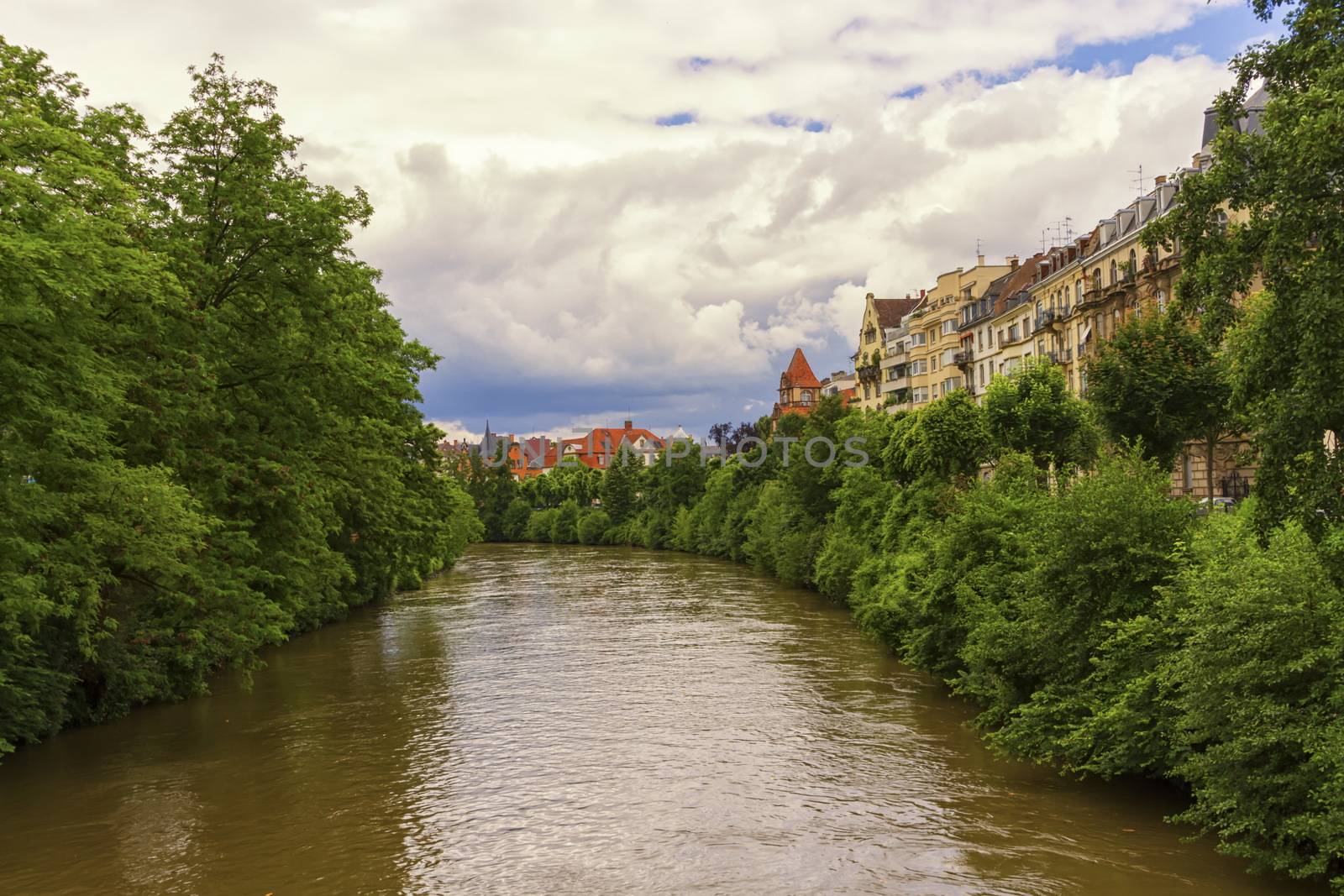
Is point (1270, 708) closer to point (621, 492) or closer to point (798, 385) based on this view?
point (621, 492)

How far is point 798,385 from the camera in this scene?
169m

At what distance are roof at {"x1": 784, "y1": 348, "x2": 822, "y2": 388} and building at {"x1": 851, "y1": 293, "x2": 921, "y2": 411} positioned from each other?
60203 mm

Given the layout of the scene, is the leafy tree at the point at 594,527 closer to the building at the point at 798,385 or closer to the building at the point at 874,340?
the building at the point at 874,340

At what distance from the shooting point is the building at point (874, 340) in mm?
99062

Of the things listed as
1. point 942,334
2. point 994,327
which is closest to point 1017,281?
point 994,327

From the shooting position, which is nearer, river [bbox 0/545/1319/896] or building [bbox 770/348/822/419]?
river [bbox 0/545/1319/896]

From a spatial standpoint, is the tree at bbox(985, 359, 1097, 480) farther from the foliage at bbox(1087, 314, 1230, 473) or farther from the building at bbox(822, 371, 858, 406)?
the building at bbox(822, 371, 858, 406)

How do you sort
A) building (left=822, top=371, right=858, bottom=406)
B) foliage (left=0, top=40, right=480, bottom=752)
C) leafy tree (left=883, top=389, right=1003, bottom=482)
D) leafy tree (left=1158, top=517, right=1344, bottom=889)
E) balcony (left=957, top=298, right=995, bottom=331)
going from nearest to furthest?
1. leafy tree (left=1158, top=517, right=1344, bottom=889)
2. foliage (left=0, top=40, right=480, bottom=752)
3. leafy tree (left=883, top=389, right=1003, bottom=482)
4. balcony (left=957, top=298, right=995, bottom=331)
5. building (left=822, top=371, right=858, bottom=406)

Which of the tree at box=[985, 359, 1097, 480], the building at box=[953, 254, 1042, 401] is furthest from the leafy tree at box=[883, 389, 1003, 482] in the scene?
the building at box=[953, 254, 1042, 401]

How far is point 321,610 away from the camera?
41.7 meters

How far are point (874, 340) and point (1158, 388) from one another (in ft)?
223

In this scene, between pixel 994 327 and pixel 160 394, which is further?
pixel 994 327

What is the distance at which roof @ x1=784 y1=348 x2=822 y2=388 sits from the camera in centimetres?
16900

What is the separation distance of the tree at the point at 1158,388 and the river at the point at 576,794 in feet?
38.6
